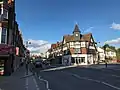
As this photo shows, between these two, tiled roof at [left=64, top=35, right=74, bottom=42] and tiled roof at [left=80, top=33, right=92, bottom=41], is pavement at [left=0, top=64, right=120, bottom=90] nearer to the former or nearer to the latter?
tiled roof at [left=80, top=33, right=92, bottom=41]

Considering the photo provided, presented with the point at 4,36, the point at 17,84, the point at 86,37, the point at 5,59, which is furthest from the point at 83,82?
the point at 86,37

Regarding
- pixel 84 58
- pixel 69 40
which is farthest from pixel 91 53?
pixel 69 40

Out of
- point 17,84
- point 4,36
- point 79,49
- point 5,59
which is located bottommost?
point 17,84

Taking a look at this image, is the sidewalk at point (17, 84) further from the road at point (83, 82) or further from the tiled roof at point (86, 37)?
the tiled roof at point (86, 37)

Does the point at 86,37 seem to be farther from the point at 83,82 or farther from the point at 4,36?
the point at 83,82

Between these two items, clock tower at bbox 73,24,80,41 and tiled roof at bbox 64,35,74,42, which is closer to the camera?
clock tower at bbox 73,24,80,41

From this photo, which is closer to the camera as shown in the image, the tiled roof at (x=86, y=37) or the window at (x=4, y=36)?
the window at (x=4, y=36)

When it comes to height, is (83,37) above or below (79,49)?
above

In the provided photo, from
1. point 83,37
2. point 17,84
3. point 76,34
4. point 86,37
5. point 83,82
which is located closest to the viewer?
point 83,82

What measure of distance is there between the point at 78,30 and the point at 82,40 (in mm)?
4458

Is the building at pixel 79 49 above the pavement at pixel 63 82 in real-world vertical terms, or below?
above

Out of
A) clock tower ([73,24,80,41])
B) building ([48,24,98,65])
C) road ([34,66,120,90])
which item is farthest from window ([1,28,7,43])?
clock tower ([73,24,80,41])

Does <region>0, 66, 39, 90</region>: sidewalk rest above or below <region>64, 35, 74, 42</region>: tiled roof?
below

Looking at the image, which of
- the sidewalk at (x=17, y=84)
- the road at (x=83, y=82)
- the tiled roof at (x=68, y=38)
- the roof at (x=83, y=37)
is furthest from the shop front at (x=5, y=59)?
the tiled roof at (x=68, y=38)
